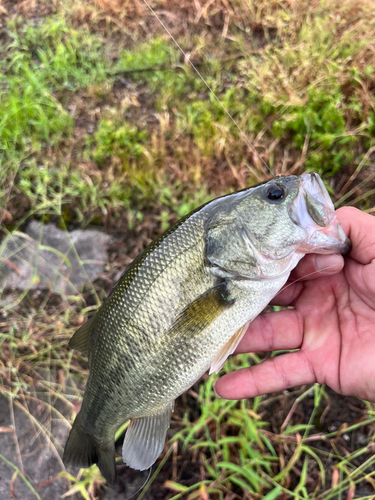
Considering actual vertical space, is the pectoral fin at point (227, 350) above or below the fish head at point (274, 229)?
below

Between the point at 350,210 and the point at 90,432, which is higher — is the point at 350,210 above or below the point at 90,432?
above

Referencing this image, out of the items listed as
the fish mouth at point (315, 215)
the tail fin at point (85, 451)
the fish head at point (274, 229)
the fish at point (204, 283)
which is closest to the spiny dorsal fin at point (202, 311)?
the fish at point (204, 283)

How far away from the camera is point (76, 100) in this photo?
12.0 ft

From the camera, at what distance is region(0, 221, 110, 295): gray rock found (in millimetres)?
3057

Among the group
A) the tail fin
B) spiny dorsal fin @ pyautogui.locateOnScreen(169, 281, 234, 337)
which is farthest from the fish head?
the tail fin

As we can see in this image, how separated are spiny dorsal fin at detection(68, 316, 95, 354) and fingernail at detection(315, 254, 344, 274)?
4.43ft

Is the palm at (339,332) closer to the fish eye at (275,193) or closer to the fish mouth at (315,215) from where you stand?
the fish mouth at (315,215)

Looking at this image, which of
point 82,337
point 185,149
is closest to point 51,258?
point 82,337

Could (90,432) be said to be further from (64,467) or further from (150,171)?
(150,171)

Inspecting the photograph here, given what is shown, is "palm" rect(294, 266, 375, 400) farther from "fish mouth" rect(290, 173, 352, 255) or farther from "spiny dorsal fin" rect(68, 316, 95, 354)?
"spiny dorsal fin" rect(68, 316, 95, 354)

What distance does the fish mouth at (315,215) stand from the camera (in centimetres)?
161

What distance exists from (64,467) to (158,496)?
2.44ft

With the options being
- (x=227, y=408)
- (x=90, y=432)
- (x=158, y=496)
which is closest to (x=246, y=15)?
(x=227, y=408)

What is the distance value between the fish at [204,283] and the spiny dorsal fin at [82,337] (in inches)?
7.5
